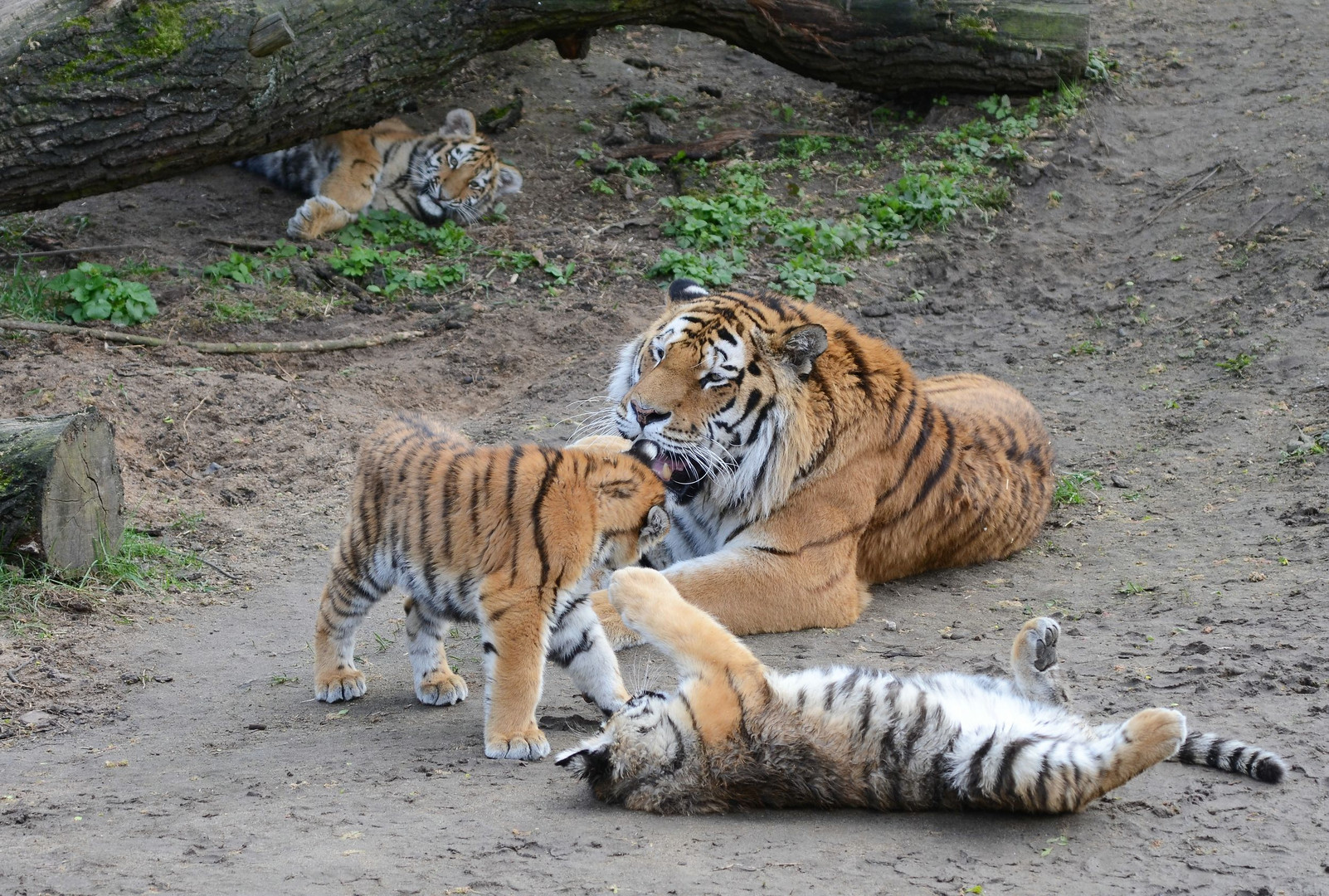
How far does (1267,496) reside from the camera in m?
5.17

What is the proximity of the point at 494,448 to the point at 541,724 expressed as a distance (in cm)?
82

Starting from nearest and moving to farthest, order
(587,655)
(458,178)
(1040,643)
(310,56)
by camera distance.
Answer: (1040,643)
(587,655)
(310,56)
(458,178)

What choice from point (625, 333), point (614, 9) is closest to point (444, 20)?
point (614, 9)

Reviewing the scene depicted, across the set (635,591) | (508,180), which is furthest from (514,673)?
(508,180)

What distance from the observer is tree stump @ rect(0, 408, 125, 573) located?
15.0 ft

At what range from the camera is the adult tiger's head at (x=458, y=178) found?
28.5 feet

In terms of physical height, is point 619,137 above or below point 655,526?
Answer: above

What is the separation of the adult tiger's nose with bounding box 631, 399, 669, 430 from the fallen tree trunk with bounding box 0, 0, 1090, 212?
350 cm

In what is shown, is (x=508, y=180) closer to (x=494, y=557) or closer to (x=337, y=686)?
(x=337, y=686)

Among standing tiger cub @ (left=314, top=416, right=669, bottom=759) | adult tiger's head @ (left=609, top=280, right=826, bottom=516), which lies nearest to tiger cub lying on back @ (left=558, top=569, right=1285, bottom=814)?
standing tiger cub @ (left=314, top=416, right=669, bottom=759)

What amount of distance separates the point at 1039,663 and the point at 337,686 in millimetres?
2055

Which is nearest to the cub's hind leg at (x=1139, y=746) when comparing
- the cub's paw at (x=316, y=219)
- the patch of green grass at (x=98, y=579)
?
the patch of green grass at (x=98, y=579)

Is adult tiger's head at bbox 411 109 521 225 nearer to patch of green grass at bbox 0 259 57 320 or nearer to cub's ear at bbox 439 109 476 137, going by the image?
cub's ear at bbox 439 109 476 137

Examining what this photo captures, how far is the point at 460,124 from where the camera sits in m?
9.18
